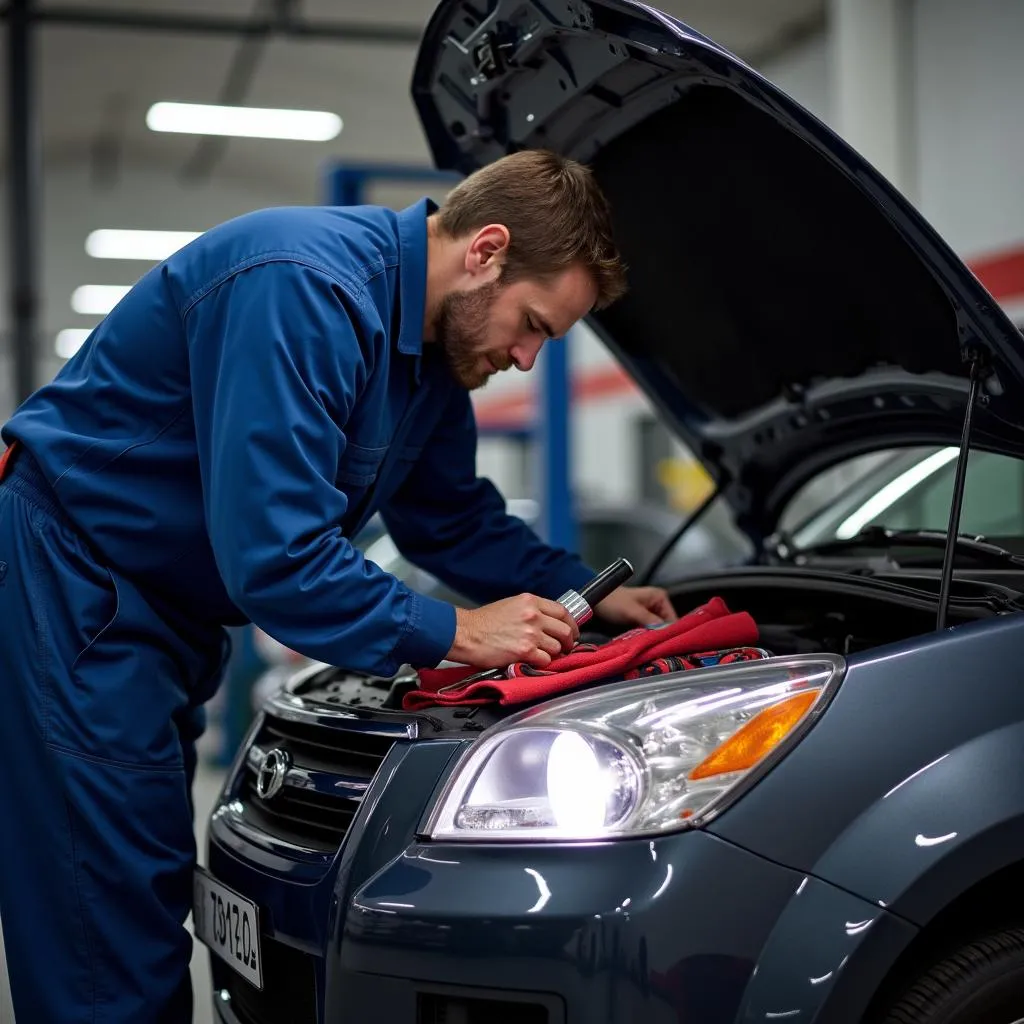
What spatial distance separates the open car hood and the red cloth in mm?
477

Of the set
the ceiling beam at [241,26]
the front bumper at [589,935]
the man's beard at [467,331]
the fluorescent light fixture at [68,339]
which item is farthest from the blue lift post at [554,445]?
the fluorescent light fixture at [68,339]

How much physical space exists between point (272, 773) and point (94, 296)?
18364mm

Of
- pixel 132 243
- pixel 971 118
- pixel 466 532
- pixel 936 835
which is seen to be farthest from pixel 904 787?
pixel 132 243

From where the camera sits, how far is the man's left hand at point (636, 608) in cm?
202

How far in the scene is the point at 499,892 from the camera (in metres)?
1.23

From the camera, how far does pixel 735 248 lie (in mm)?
2066

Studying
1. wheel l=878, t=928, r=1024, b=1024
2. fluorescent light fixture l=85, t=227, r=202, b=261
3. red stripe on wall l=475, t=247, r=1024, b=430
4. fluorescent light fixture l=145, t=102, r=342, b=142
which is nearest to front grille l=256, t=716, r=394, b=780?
wheel l=878, t=928, r=1024, b=1024

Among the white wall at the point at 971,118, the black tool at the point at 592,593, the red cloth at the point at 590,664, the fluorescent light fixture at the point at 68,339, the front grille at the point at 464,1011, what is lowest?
the front grille at the point at 464,1011

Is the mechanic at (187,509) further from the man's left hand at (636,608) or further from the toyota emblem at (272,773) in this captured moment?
the man's left hand at (636,608)

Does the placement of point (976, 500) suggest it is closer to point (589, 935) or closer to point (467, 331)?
point (467, 331)

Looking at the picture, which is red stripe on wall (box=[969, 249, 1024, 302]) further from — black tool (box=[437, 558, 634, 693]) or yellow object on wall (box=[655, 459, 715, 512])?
black tool (box=[437, 558, 634, 693])

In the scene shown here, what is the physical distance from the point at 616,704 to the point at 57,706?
0.72m

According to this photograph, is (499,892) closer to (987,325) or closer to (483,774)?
(483,774)

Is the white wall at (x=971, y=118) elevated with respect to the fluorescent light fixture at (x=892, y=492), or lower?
elevated
